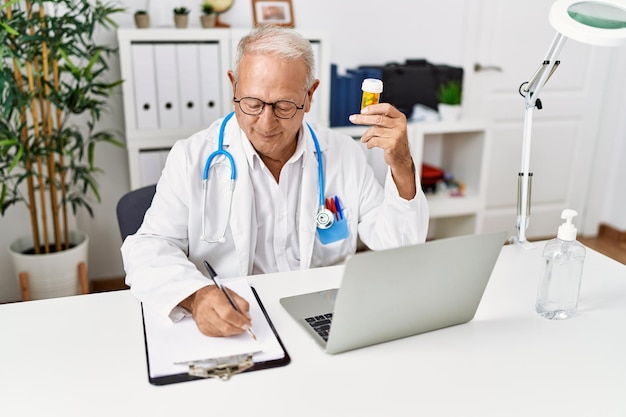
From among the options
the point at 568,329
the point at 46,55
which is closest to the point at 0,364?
the point at 568,329

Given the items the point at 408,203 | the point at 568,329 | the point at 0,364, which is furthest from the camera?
the point at 408,203

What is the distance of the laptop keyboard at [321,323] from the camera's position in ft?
3.71

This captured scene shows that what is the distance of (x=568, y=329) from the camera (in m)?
1.18

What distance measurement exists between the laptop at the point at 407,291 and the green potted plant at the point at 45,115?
166 centimetres

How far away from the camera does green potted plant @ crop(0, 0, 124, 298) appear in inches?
87.8

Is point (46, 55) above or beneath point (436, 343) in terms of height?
above

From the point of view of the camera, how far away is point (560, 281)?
4.15 feet

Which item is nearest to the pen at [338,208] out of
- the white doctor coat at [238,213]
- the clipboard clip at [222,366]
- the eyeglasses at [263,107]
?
the white doctor coat at [238,213]

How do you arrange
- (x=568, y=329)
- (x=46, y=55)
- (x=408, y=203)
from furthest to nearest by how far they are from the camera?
1. (x=46, y=55)
2. (x=408, y=203)
3. (x=568, y=329)

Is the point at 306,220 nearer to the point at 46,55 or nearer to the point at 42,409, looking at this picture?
the point at 42,409

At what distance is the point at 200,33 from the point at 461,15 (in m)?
1.53

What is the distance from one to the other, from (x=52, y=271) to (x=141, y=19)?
1.15 metres

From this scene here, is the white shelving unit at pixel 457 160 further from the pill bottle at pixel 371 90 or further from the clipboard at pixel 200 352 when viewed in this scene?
the clipboard at pixel 200 352

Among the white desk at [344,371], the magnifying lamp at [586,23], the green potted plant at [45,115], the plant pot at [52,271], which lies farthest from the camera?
the plant pot at [52,271]
